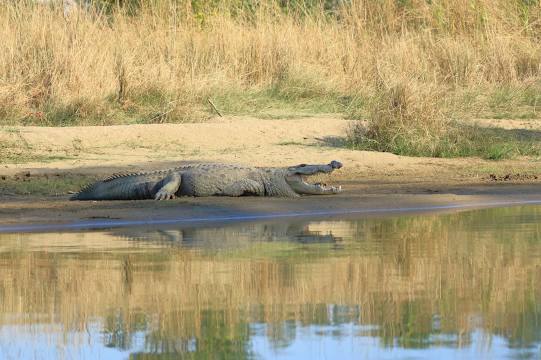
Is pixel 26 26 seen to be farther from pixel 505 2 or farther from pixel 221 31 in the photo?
pixel 505 2

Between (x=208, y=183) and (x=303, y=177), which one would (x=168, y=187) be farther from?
(x=303, y=177)

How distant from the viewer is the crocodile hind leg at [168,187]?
34.0 ft

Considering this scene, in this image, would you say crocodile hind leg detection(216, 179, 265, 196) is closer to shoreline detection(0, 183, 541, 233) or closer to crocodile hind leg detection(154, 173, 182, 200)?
shoreline detection(0, 183, 541, 233)

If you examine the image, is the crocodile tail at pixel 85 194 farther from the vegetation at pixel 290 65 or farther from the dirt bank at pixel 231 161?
the vegetation at pixel 290 65

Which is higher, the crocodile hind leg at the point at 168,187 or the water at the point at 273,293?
the crocodile hind leg at the point at 168,187

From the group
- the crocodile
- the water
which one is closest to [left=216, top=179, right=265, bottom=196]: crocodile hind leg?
the crocodile

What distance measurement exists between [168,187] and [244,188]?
79 centimetres

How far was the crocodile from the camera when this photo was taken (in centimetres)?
1044

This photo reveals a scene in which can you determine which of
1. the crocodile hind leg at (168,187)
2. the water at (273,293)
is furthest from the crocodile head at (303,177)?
the water at (273,293)

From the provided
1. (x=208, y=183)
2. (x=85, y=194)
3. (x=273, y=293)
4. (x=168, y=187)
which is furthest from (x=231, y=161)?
(x=273, y=293)

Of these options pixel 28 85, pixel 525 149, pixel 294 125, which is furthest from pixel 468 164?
pixel 28 85

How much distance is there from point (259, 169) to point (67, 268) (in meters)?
4.46

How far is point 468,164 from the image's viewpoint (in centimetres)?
1298

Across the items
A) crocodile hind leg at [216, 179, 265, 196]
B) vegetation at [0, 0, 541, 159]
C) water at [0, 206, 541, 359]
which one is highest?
vegetation at [0, 0, 541, 159]
